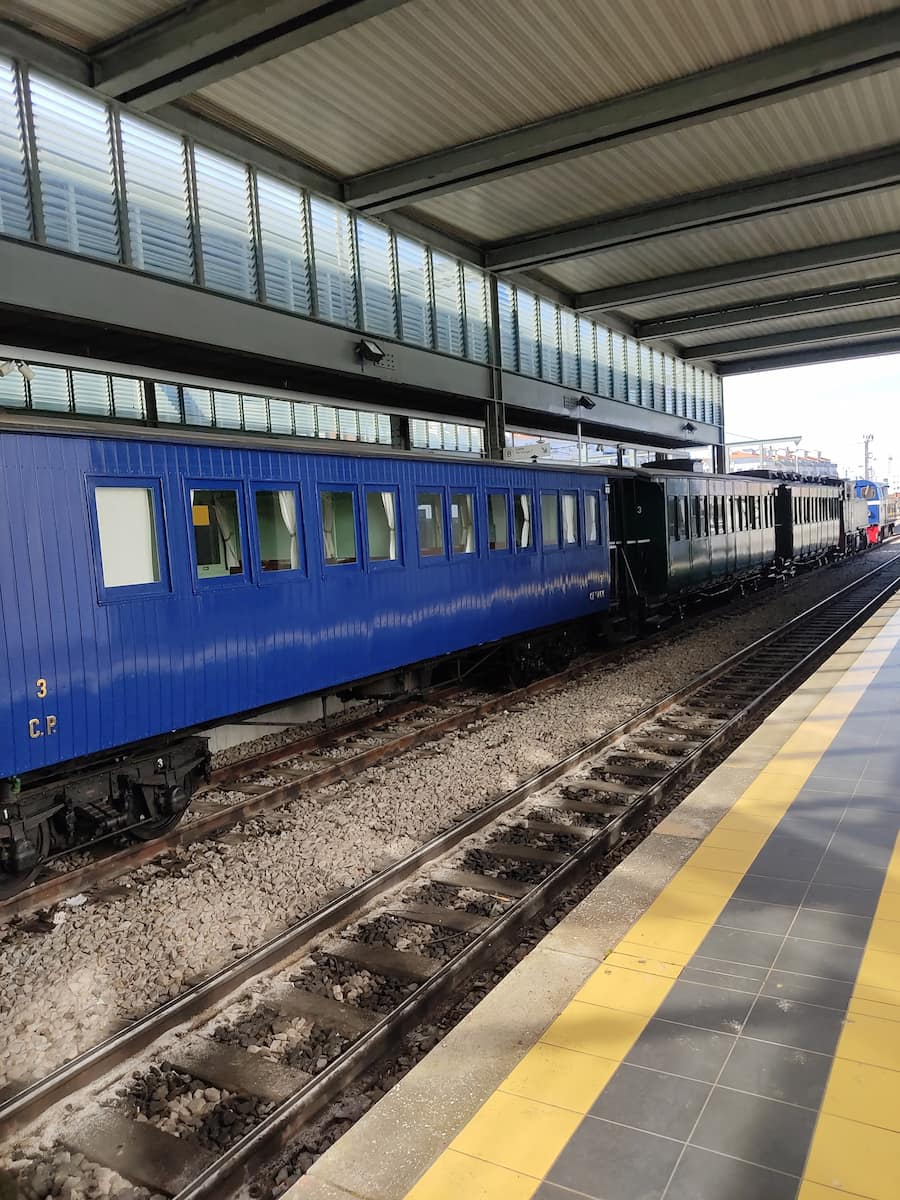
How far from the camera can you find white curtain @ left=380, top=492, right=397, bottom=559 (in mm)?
9143

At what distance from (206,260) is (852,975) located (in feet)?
45.9

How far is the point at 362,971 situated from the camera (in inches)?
181

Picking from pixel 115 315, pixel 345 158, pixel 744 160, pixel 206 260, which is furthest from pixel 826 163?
pixel 115 315

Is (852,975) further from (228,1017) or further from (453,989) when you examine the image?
(228,1017)

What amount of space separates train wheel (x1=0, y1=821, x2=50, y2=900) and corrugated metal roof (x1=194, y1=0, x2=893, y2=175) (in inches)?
445

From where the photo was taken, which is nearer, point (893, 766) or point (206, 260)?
point (893, 766)

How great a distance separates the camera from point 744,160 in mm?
17266

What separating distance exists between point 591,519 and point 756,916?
9.98 m

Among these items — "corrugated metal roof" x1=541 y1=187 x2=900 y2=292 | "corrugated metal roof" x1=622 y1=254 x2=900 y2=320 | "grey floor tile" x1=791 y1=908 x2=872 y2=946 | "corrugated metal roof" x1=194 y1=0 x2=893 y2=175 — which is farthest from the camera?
"corrugated metal roof" x1=622 y1=254 x2=900 y2=320

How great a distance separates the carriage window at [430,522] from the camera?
9734 millimetres

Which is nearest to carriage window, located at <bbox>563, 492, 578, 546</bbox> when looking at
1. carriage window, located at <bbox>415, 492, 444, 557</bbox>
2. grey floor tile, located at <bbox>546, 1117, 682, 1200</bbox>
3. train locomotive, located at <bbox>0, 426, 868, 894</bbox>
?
train locomotive, located at <bbox>0, 426, 868, 894</bbox>

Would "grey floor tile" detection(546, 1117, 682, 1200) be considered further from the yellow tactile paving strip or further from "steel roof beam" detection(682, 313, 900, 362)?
"steel roof beam" detection(682, 313, 900, 362)

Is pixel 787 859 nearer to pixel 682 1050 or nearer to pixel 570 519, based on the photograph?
pixel 682 1050

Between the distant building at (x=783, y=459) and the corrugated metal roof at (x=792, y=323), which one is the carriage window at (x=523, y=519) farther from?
the distant building at (x=783, y=459)
